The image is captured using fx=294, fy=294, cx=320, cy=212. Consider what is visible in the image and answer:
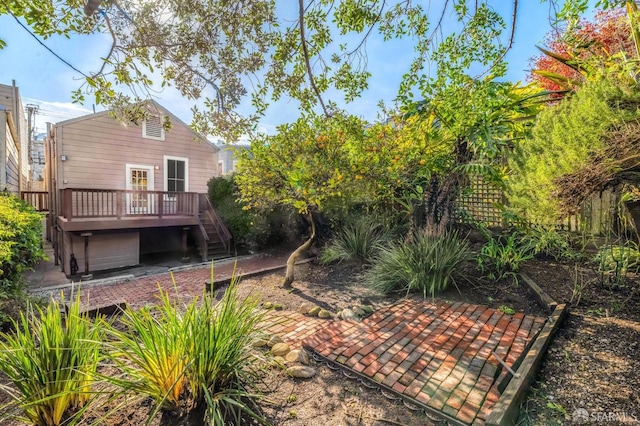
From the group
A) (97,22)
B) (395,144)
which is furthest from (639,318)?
(97,22)

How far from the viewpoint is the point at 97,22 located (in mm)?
2859

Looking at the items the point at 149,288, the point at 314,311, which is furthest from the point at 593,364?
the point at 149,288

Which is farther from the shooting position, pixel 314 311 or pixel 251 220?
pixel 251 220

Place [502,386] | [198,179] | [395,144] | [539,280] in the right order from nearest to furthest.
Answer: [502,386] → [539,280] → [395,144] → [198,179]

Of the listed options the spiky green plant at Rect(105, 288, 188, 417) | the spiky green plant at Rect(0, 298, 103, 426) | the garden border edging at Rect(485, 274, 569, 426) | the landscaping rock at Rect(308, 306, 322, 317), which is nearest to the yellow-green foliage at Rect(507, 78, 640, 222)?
the garden border edging at Rect(485, 274, 569, 426)

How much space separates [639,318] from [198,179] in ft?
40.2

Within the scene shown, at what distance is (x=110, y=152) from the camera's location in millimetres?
9758

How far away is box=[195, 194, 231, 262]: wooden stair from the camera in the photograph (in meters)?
9.93

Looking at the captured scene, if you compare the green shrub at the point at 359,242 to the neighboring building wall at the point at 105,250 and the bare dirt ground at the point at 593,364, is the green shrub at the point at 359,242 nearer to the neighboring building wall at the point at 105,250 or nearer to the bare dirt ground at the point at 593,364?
the bare dirt ground at the point at 593,364

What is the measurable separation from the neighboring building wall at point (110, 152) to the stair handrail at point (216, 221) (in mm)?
1025

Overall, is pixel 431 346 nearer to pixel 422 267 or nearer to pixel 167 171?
pixel 422 267

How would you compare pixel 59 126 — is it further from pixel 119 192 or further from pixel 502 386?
pixel 502 386

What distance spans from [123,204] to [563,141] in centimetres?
1062

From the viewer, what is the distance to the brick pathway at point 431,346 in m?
2.24
